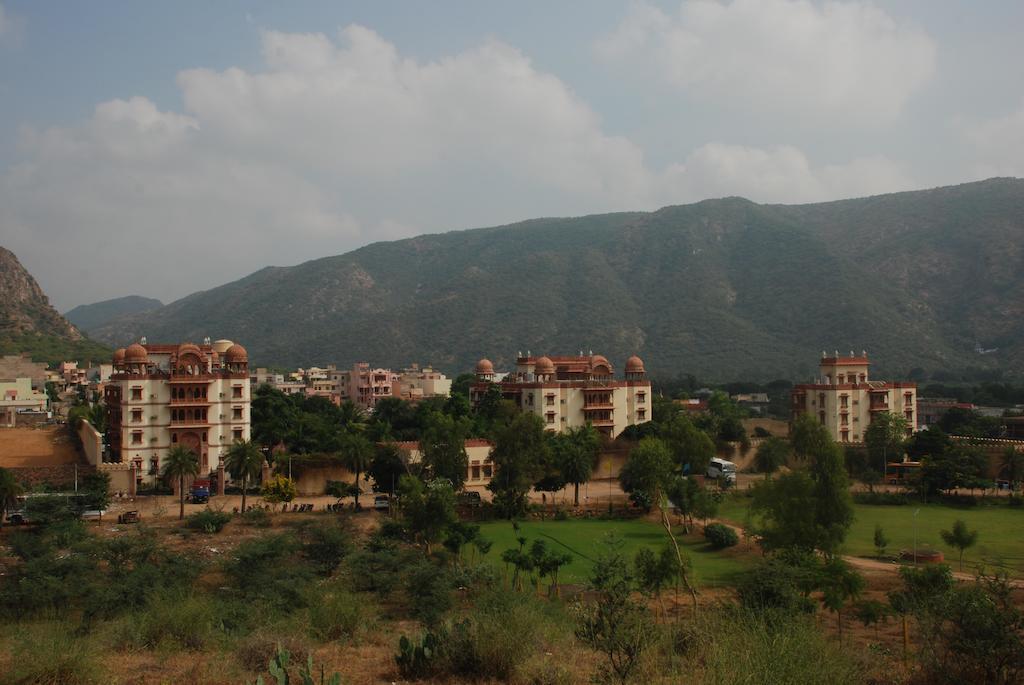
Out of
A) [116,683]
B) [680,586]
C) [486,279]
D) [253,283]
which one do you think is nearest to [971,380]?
[486,279]

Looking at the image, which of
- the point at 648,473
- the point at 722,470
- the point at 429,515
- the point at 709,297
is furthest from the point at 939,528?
the point at 709,297

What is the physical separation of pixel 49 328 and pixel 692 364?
83.2 m

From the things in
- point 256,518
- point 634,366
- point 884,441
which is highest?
point 634,366

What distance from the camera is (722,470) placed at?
45.8 m

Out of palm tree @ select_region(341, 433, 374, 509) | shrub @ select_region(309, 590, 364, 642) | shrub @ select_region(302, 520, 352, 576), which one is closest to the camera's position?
shrub @ select_region(309, 590, 364, 642)

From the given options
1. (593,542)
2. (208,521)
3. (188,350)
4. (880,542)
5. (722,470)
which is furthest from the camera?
(722,470)

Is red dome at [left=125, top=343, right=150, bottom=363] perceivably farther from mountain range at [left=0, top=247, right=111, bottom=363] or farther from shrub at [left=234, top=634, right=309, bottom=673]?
mountain range at [left=0, top=247, right=111, bottom=363]

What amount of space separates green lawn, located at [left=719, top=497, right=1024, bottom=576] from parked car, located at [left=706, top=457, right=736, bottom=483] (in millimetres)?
3652

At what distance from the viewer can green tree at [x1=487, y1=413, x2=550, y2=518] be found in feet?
119

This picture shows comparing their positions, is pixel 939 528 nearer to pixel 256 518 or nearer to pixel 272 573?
pixel 272 573

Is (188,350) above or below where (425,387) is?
above

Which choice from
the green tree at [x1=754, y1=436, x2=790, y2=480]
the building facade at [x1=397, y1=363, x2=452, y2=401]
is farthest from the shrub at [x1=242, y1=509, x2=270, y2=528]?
the building facade at [x1=397, y1=363, x2=452, y2=401]

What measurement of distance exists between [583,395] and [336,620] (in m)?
37.9

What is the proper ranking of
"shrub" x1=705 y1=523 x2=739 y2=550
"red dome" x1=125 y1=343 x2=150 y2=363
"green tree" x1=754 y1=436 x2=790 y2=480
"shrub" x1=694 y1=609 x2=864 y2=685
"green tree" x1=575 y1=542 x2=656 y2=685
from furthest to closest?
1. "green tree" x1=754 y1=436 x2=790 y2=480
2. "red dome" x1=125 y1=343 x2=150 y2=363
3. "shrub" x1=705 y1=523 x2=739 y2=550
4. "green tree" x1=575 y1=542 x2=656 y2=685
5. "shrub" x1=694 y1=609 x2=864 y2=685
